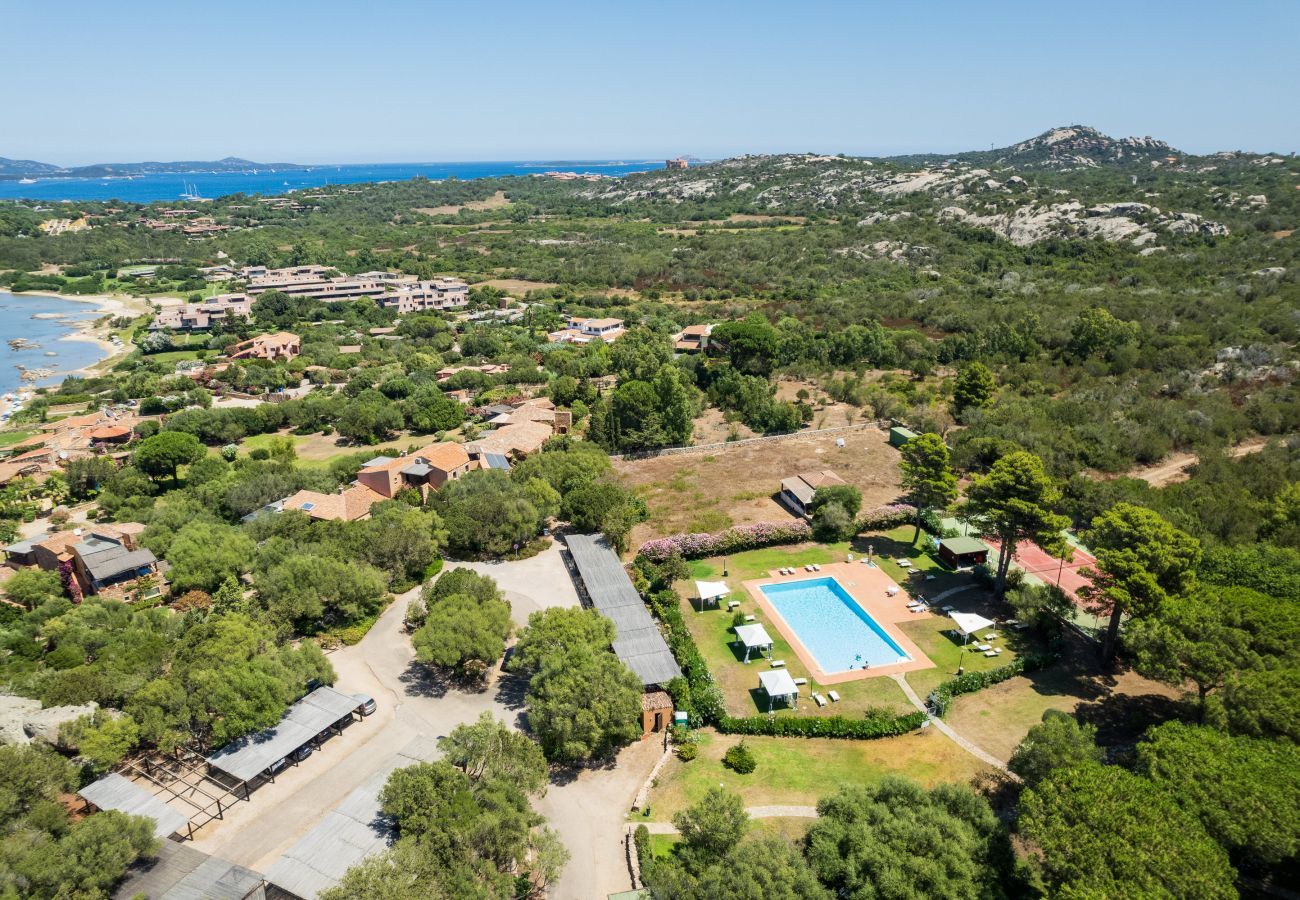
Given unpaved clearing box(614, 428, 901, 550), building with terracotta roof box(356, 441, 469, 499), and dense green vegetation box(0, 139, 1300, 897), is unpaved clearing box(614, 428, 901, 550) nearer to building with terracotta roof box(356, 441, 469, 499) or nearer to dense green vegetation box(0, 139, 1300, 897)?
dense green vegetation box(0, 139, 1300, 897)

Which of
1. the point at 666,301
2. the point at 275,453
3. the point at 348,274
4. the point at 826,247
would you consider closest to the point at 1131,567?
the point at 275,453

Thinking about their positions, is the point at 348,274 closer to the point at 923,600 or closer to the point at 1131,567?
the point at 923,600

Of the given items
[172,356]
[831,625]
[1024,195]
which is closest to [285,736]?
[831,625]

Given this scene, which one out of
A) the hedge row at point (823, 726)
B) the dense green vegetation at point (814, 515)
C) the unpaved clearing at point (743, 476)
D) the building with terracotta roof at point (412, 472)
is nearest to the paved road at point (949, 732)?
the hedge row at point (823, 726)

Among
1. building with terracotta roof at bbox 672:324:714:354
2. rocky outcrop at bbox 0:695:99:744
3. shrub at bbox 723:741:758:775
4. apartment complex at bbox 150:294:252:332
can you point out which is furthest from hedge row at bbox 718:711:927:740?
apartment complex at bbox 150:294:252:332

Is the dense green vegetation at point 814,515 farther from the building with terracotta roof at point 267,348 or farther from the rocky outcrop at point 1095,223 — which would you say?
the building with terracotta roof at point 267,348

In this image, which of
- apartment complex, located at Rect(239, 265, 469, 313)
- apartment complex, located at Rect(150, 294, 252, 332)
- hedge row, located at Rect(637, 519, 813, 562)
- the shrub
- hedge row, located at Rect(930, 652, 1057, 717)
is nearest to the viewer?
the shrub
